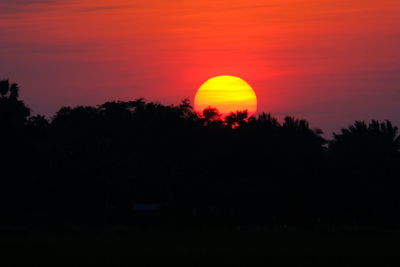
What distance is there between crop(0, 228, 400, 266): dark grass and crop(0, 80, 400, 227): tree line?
17813 mm

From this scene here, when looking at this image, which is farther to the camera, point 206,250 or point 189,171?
point 189,171

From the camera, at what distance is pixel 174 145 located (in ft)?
274

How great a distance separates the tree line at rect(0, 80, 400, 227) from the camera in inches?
2542

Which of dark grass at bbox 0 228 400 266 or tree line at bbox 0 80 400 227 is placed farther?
tree line at bbox 0 80 400 227

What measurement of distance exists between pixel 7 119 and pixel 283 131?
93.5ft

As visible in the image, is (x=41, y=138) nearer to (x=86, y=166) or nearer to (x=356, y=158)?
A: (x=86, y=166)

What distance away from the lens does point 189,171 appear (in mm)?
79188

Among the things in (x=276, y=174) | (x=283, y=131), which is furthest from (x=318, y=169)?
(x=283, y=131)

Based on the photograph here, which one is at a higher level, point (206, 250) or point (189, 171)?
point (189, 171)

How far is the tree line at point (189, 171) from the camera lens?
64.6 metres

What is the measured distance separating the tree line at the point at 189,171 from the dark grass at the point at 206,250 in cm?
1781

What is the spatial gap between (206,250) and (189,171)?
1724 inches

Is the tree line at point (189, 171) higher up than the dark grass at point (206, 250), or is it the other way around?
the tree line at point (189, 171)

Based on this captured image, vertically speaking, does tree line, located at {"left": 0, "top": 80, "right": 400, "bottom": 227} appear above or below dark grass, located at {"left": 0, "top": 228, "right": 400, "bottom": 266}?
above
